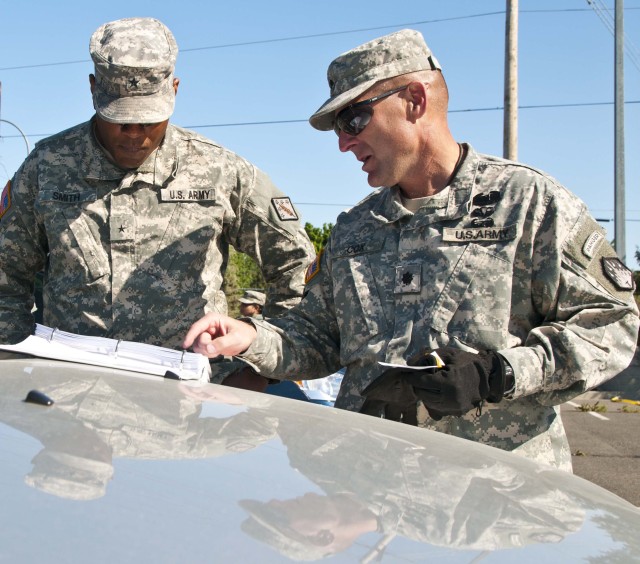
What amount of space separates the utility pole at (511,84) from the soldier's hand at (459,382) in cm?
1217

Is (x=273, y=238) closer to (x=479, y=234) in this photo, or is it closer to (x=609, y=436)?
(x=479, y=234)

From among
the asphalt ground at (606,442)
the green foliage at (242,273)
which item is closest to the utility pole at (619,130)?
the asphalt ground at (606,442)

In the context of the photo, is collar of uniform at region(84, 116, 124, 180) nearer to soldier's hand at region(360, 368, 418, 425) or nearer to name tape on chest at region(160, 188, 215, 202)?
name tape on chest at region(160, 188, 215, 202)

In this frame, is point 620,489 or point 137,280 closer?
point 137,280

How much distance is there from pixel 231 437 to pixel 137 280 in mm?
1915

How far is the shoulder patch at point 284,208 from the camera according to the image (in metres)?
3.48

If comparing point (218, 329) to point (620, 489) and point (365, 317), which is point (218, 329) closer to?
point (365, 317)

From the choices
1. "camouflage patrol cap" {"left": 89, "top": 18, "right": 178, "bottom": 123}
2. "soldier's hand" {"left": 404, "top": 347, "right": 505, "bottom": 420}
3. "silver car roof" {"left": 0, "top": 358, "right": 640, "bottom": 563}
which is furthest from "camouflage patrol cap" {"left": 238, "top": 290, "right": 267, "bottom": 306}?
"silver car roof" {"left": 0, "top": 358, "right": 640, "bottom": 563}

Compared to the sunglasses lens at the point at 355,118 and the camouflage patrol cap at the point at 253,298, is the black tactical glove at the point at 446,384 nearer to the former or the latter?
the sunglasses lens at the point at 355,118

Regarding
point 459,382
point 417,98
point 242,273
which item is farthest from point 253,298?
point 242,273

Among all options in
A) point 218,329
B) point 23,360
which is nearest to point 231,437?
point 23,360

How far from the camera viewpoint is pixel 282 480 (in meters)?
1.25

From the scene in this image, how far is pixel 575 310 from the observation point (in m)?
2.28

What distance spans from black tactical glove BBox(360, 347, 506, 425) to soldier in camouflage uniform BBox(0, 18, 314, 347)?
1253 millimetres
